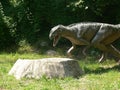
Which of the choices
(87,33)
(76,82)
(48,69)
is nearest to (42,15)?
(87,33)

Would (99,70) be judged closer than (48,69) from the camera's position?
No

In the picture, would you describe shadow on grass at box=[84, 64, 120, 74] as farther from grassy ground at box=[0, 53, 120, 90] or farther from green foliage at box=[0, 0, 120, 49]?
green foliage at box=[0, 0, 120, 49]

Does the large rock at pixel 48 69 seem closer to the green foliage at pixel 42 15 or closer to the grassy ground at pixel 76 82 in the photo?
the grassy ground at pixel 76 82

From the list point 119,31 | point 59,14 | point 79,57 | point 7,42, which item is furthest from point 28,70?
point 7,42

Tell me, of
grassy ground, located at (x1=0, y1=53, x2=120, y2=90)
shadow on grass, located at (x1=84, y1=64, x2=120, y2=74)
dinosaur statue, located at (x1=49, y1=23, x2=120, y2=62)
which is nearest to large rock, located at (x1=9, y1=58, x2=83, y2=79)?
grassy ground, located at (x1=0, y1=53, x2=120, y2=90)

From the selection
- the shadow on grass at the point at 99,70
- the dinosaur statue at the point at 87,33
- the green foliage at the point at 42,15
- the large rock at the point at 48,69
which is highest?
the large rock at the point at 48,69

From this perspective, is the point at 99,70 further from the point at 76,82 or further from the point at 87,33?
the point at 76,82

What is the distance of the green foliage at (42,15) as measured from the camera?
1588cm

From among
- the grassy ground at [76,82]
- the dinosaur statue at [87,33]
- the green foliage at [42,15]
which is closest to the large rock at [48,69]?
the grassy ground at [76,82]

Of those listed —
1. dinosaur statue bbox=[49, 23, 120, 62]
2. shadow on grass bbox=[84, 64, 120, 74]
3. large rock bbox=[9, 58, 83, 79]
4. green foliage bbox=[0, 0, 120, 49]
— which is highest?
large rock bbox=[9, 58, 83, 79]

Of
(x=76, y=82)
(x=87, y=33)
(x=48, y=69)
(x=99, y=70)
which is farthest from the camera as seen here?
(x=87, y=33)

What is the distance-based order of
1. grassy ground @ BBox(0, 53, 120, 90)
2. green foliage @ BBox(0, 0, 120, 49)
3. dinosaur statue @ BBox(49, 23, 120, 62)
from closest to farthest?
1. grassy ground @ BBox(0, 53, 120, 90)
2. dinosaur statue @ BBox(49, 23, 120, 62)
3. green foliage @ BBox(0, 0, 120, 49)

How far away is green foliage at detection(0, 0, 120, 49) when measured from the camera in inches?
625

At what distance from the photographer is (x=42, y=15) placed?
1761cm
